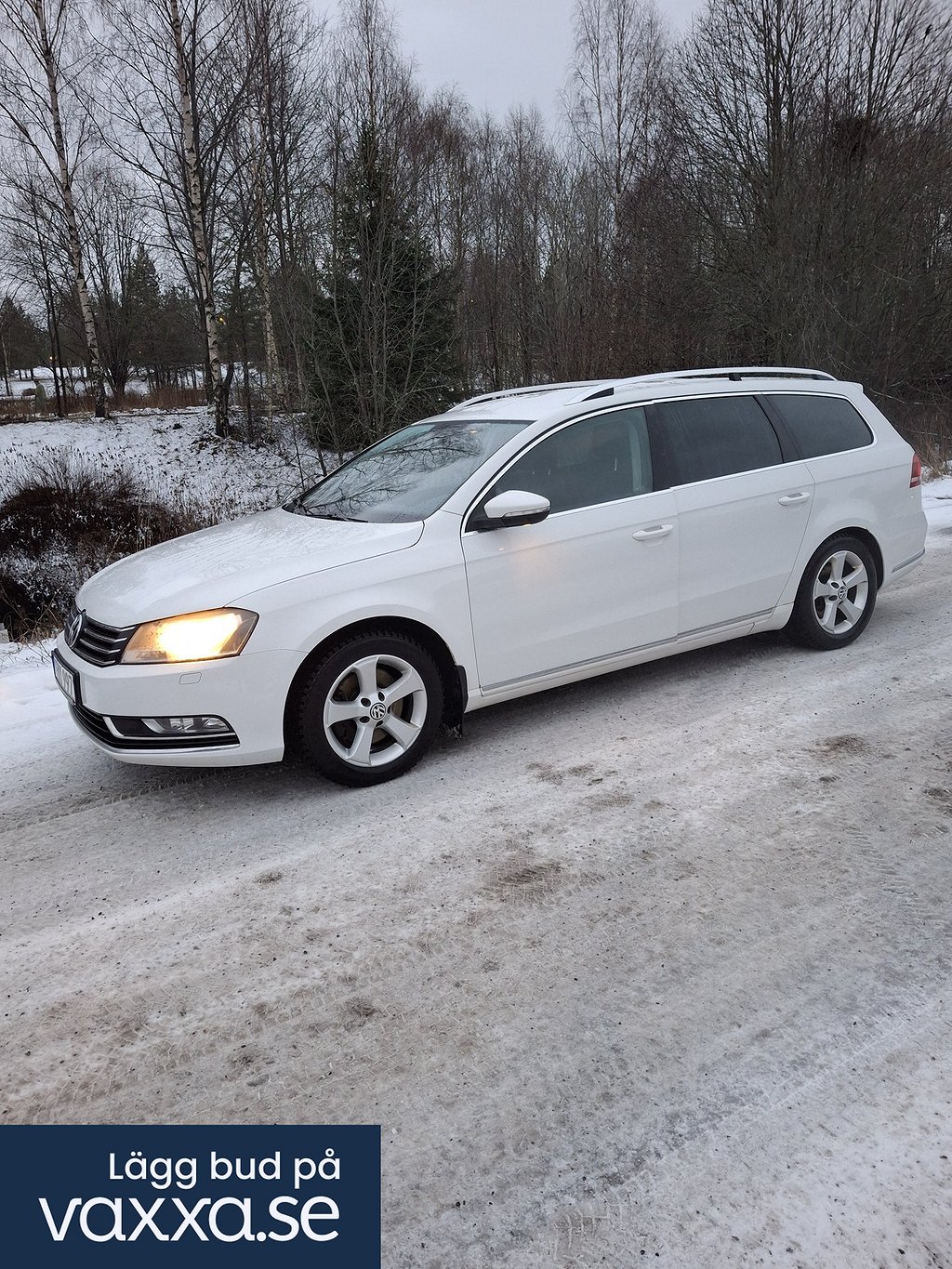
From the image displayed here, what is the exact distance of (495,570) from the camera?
4.22 meters

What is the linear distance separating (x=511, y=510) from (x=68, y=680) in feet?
7.13

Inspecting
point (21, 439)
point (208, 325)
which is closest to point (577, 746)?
point (208, 325)

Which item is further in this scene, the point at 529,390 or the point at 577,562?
Result: the point at 529,390

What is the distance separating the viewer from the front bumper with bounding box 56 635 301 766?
12.0ft

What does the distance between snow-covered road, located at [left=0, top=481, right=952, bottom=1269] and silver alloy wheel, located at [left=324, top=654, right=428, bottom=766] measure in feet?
0.64

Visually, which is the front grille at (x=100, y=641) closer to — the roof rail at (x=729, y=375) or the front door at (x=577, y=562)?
the front door at (x=577, y=562)

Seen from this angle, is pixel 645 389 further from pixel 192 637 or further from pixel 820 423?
pixel 192 637

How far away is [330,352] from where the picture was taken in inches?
Answer: 551

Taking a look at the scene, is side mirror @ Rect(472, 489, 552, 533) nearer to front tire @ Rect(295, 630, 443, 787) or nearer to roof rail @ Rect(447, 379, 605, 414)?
front tire @ Rect(295, 630, 443, 787)

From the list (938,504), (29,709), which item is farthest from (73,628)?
(938,504)

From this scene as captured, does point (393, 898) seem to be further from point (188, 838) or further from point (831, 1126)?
point (831, 1126)

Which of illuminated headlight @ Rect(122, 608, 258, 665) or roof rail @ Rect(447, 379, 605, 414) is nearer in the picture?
illuminated headlight @ Rect(122, 608, 258, 665)

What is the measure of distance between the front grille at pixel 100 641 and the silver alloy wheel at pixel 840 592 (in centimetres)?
385

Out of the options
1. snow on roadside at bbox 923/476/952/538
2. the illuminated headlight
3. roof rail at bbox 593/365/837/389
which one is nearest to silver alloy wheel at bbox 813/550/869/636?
roof rail at bbox 593/365/837/389
